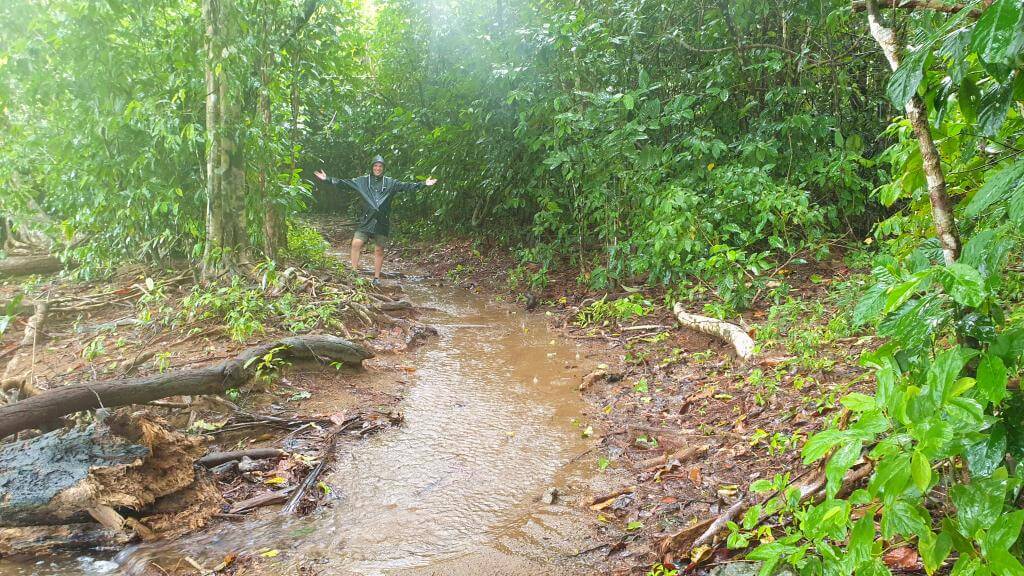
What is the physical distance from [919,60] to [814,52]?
634cm

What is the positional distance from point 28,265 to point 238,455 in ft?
27.4

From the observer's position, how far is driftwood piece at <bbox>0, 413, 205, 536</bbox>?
126 inches

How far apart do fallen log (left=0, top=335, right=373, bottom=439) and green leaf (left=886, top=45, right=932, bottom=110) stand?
443cm

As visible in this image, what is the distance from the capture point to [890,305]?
1695 millimetres

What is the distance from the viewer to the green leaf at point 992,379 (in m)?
1.61

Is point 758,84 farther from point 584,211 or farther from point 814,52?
point 584,211

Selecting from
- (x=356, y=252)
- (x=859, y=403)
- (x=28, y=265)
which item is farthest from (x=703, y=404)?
(x=28, y=265)

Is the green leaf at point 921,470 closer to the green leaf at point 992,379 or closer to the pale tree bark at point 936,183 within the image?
the green leaf at point 992,379

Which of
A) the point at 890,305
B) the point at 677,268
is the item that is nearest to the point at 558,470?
the point at 890,305

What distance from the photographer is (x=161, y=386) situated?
13.9ft

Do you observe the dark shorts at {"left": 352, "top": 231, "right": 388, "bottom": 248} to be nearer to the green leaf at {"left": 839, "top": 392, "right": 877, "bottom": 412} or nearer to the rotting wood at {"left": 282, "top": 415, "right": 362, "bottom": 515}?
the rotting wood at {"left": 282, "top": 415, "right": 362, "bottom": 515}

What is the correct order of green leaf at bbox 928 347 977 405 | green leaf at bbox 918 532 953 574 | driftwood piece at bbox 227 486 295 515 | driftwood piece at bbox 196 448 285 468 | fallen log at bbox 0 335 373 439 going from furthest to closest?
driftwood piece at bbox 196 448 285 468 → fallen log at bbox 0 335 373 439 → driftwood piece at bbox 227 486 295 515 → green leaf at bbox 918 532 953 574 → green leaf at bbox 928 347 977 405

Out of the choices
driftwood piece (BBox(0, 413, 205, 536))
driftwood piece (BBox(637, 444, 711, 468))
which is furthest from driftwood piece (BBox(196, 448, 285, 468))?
driftwood piece (BBox(637, 444, 711, 468))

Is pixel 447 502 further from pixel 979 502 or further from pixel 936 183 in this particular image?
pixel 936 183
